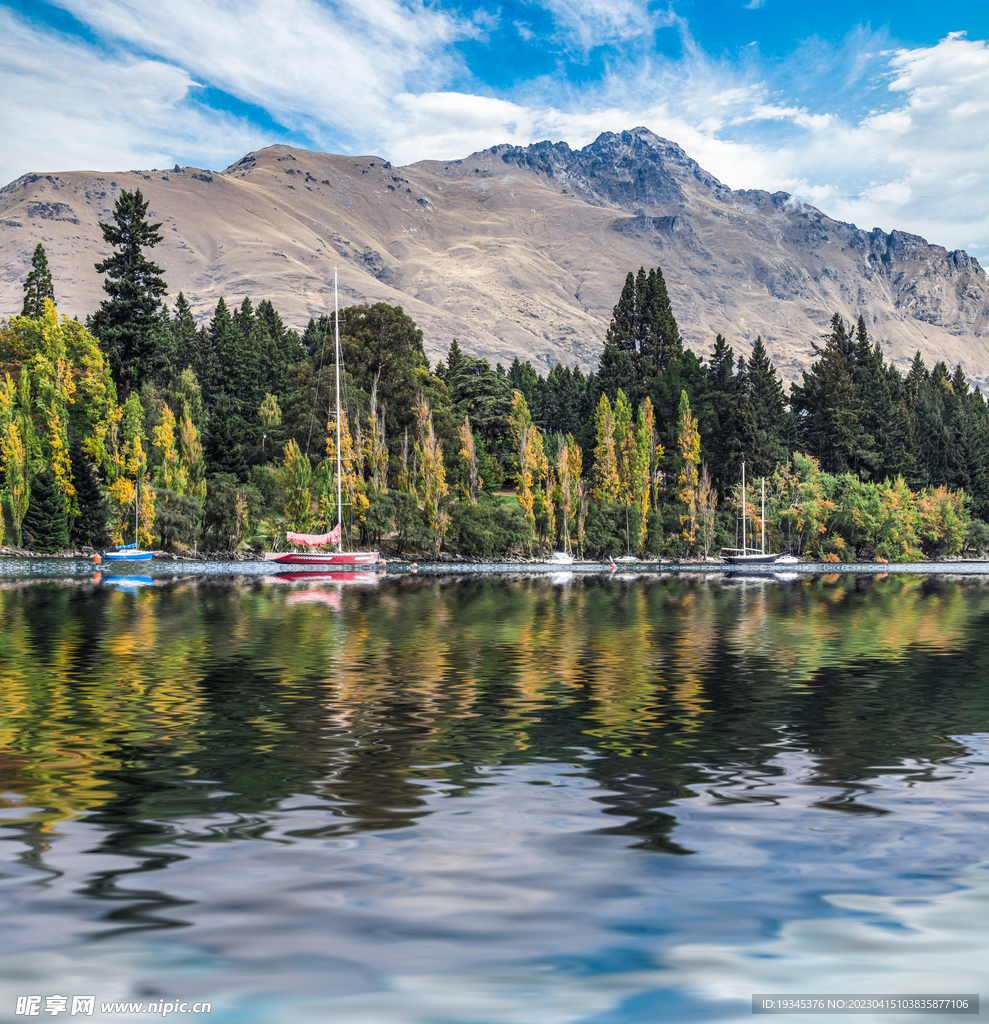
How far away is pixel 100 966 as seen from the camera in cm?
703

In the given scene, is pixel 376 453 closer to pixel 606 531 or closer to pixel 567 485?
pixel 567 485

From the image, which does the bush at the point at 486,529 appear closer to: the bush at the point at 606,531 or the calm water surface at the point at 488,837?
the bush at the point at 606,531

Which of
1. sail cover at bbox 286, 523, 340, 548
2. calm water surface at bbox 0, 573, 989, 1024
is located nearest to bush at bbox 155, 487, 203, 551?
sail cover at bbox 286, 523, 340, 548

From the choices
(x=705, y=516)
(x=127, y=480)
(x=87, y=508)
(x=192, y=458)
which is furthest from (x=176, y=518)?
(x=705, y=516)

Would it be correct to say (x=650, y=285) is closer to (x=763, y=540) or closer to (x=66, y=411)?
(x=763, y=540)

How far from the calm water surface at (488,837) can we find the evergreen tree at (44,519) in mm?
58548

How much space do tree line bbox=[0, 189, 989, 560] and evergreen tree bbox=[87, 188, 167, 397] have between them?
0.85 ft

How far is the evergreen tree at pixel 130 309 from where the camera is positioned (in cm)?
9512

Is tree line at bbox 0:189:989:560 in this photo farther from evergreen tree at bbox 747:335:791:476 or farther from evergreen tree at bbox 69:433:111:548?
evergreen tree at bbox 747:335:791:476

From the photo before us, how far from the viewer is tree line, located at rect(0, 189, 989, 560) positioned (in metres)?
82.1

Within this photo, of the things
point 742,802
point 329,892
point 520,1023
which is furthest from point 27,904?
point 742,802

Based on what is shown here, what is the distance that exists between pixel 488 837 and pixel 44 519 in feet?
251

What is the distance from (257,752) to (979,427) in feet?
428

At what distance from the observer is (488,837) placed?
10156 millimetres
